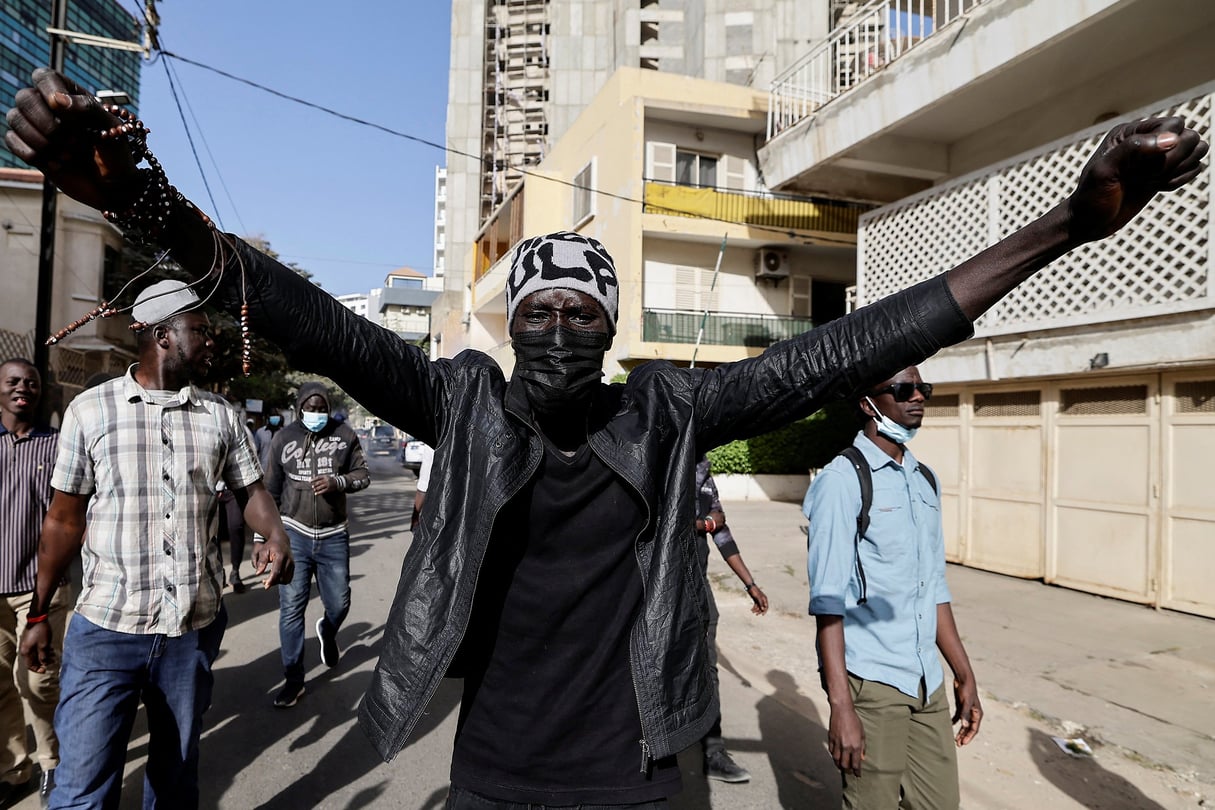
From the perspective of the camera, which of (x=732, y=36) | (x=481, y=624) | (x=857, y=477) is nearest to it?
(x=481, y=624)

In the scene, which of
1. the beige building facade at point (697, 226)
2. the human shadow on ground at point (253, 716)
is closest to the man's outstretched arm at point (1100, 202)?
the human shadow on ground at point (253, 716)

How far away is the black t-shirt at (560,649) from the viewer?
168 centimetres

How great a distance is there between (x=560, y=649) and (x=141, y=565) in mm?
1825

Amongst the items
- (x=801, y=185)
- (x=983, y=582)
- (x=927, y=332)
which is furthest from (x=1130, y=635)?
(x=801, y=185)

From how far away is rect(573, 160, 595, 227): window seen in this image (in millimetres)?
21938

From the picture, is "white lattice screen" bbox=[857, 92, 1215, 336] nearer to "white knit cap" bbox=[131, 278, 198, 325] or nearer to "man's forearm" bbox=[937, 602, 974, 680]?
"man's forearm" bbox=[937, 602, 974, 680]

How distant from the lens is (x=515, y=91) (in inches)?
1743

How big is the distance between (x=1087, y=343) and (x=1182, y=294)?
42.6 inches

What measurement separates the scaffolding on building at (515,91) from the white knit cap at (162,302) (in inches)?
1711

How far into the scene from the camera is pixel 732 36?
32250mm

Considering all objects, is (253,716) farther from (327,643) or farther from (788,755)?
(788,755)

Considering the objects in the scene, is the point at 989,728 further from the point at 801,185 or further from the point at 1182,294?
the point at 801,185

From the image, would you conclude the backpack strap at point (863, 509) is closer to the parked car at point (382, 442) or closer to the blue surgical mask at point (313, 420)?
the blue surgical mask at point (313, 420)

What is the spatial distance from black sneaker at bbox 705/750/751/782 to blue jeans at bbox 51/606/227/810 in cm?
239
